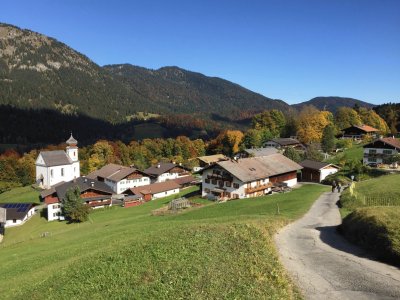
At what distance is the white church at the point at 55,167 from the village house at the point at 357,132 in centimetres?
9034

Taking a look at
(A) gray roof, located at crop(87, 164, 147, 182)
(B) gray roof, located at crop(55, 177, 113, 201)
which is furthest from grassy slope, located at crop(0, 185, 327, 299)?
(A) gray roof, located at crop(87, 164, 147, 182)

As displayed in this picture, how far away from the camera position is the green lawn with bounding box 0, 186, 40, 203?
8493cm

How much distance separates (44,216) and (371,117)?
11910 cm

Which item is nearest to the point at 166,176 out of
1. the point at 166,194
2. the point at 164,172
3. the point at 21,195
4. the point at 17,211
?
the point at 164,172

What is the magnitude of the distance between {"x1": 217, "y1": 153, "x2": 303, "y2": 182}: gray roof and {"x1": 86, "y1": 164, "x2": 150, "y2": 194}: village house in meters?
35.9

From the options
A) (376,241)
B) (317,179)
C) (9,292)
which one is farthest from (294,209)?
(317,179)

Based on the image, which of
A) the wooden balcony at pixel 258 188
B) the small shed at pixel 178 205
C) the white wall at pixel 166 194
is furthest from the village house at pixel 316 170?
the white wall at pixel 166 194

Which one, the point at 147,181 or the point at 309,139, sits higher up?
the point at 309,139

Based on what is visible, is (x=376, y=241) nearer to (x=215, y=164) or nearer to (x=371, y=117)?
(x=215, y=164)

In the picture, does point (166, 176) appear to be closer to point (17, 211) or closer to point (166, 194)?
point (166, 194)

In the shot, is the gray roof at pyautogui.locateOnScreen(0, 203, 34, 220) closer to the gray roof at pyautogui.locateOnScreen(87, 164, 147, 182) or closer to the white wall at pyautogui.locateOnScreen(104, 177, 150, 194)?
the white wall at pyautogui.locateOnScreen(104, 177, 150, 194)

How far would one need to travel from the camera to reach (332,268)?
57.4 ft

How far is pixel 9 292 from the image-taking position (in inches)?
774

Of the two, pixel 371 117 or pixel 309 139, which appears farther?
pixel 371 117
